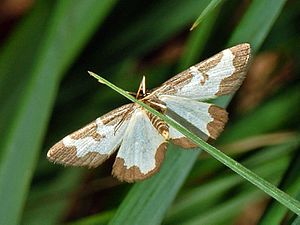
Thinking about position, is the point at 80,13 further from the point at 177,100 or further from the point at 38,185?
the point at 38,185

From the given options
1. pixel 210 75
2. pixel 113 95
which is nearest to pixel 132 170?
pixel 210 75

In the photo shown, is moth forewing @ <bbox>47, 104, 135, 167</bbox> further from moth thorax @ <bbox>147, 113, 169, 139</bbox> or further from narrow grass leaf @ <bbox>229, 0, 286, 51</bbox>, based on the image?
narrow grass leaf @ <bbox>229, 0, 286, 51</bbox>

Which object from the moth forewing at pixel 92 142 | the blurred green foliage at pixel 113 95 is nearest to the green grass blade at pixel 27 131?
the blurred green foliage at pixel 113 95

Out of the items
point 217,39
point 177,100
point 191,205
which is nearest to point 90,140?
point 177,100

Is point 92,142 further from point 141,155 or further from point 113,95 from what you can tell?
point 113,95

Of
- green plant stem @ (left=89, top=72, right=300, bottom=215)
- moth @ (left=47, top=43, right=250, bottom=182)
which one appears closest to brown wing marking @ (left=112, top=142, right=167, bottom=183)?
moth @ (left=47, top=43, right=250, bottom=182)

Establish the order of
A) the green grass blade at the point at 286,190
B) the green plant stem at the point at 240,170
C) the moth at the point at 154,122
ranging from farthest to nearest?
the green grass blade at the point at 286,190 < the moth at the point at 154,122 < the green plant stem at the point at 240,170

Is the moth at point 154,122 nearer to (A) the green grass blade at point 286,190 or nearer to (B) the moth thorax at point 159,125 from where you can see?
(B) the moth thorax at point 159,125
